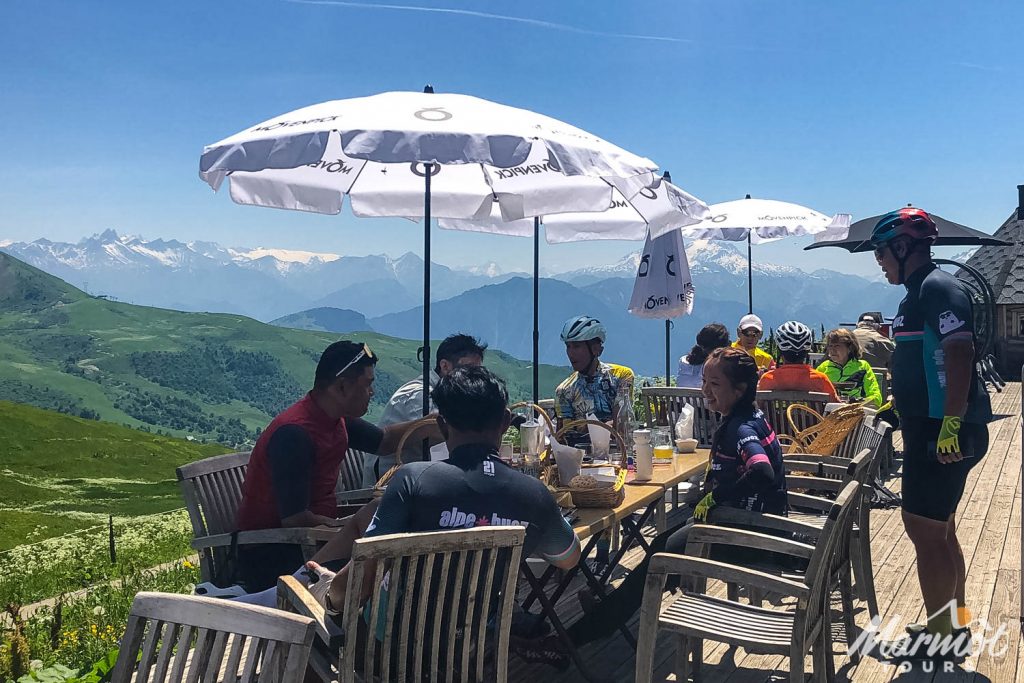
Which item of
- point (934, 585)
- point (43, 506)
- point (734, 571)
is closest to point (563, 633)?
point (734, 571)

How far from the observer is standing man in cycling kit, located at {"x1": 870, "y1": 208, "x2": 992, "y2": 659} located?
11.4 feet

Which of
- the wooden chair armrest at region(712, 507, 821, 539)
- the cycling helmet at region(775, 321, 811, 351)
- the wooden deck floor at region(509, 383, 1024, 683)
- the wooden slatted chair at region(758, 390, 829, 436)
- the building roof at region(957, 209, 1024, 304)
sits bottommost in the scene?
the wooden deck floor at region(509, 383, 1024, 683)

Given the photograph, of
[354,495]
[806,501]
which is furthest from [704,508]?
[354,495]

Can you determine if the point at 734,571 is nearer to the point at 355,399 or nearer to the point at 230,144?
the point at 355,399

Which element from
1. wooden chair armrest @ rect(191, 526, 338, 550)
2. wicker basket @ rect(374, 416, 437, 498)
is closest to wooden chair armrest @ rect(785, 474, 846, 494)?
wicker basket @ rect(374, 416, 437, 498)

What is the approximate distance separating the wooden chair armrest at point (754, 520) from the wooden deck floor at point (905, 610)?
0.71 meters

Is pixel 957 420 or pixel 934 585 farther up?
pixel 957 420

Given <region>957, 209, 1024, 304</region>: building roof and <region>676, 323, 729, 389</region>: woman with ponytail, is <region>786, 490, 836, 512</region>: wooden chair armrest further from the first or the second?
<region>957, 209, 1024, 304</region>: building roof

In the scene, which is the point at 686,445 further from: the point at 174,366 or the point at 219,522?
the point at 174,366

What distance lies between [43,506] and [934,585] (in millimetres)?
42547

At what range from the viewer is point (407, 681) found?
94.9 inches

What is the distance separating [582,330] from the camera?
515 cm

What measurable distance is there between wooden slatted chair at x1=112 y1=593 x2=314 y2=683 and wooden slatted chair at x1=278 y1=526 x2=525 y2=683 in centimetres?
39

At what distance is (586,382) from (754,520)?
1.91m
